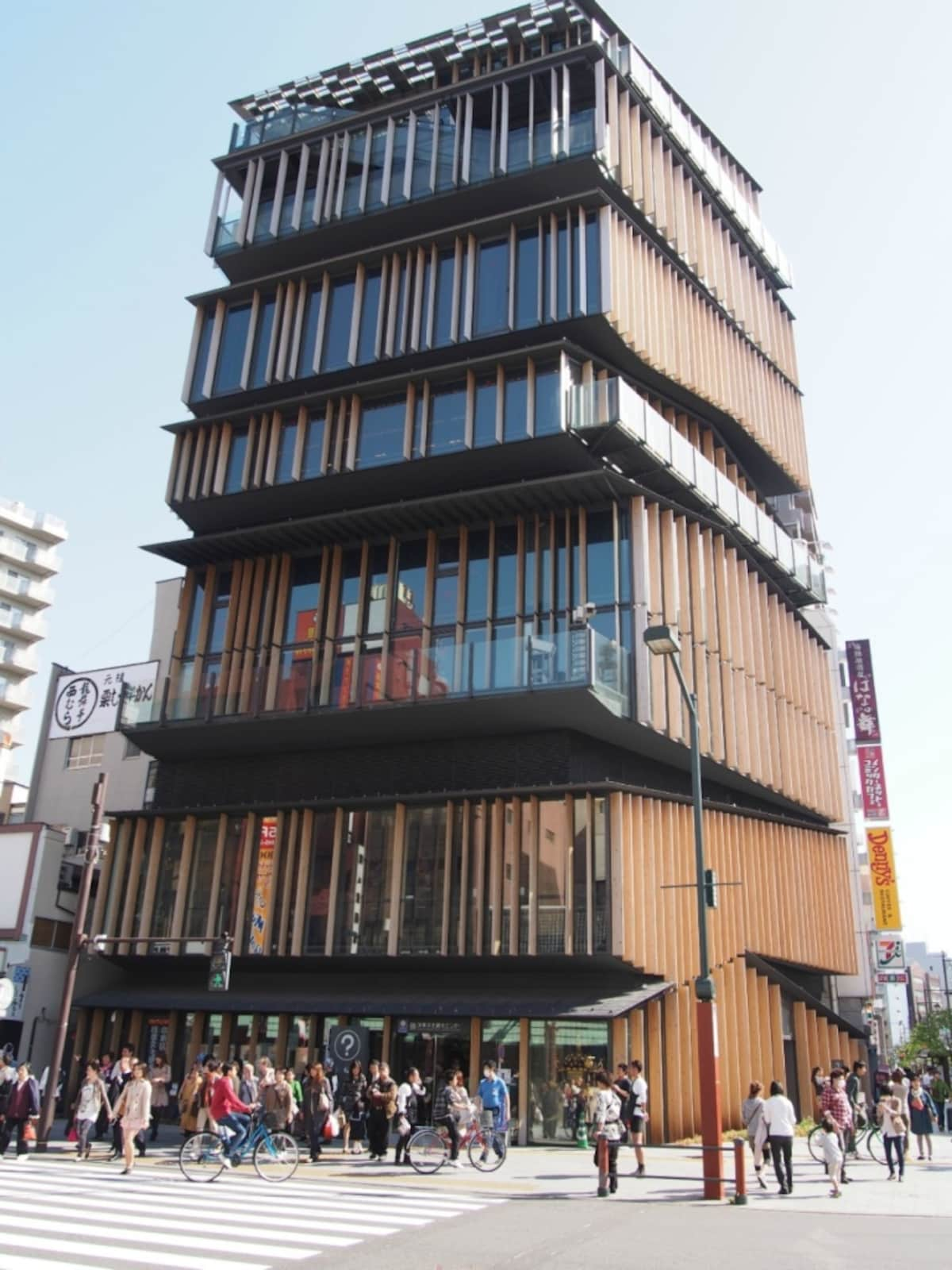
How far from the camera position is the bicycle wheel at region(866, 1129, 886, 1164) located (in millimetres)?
20250

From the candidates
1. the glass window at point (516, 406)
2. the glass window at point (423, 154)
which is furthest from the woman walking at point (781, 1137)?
the glass window at point (423, 154)

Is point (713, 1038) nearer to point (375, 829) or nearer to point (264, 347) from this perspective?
point (375, 829)

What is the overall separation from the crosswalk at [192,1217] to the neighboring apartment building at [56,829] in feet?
35.3

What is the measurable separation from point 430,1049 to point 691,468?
60.5ft

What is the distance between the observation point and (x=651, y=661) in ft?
90.7

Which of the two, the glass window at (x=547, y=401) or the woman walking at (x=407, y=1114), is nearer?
the woman walking at (x=407, y=1114)

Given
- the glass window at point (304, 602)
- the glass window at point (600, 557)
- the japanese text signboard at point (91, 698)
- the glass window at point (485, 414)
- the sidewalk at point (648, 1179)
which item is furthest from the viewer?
the japanese text signboard at point (91, 698)

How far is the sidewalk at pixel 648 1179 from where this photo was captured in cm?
1443

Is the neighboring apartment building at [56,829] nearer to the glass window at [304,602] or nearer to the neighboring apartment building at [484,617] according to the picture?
the neighboring apartment building at [484,617]

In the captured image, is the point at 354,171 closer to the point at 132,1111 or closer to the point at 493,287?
the point at 493,287

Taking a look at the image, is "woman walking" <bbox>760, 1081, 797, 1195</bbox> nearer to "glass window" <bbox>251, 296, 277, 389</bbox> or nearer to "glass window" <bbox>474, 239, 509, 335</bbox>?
"glass window" <bbox>474, 239, 509, 335</bbox>

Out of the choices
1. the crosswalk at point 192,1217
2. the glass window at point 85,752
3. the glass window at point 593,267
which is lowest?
the crosswalk at point 192,1217

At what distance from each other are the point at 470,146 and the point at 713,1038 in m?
30.3

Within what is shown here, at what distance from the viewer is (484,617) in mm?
29500
